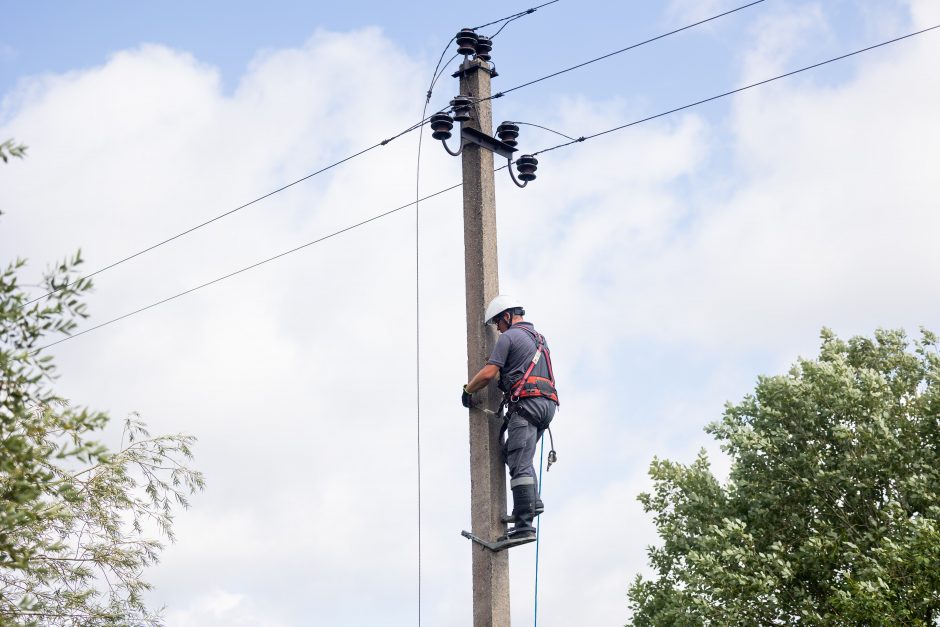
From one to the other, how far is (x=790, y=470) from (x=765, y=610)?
2016 millimetres

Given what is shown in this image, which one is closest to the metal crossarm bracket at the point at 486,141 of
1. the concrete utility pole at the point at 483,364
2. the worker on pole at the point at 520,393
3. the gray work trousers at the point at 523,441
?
the concrete utility pole at the point at 483,364

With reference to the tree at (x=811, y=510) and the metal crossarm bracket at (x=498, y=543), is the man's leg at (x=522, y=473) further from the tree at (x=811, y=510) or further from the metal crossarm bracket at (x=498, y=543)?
the tree at (x=811, y=510)

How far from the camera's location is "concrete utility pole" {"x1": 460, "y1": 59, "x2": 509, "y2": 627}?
814cm

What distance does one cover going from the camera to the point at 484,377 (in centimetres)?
829

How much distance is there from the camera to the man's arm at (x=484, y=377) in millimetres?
8281

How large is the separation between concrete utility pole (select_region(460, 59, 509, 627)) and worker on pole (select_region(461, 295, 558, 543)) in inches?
4.0

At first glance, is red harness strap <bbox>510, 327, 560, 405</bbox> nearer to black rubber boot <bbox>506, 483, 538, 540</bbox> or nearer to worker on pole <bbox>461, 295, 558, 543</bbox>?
worker on pole <bbox>461, 295, 558, 543</bbox>

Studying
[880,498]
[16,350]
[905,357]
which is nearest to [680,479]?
[880,498]

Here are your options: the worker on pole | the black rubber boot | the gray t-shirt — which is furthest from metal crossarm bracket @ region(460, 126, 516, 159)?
the black rubber boot

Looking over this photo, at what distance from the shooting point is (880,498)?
1638cm

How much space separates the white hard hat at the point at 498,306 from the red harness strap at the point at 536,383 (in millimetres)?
197

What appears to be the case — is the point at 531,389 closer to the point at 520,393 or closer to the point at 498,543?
the point at 520,393

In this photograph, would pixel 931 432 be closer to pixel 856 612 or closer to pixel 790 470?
pixel 790 470

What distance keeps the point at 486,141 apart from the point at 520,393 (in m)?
2.15
